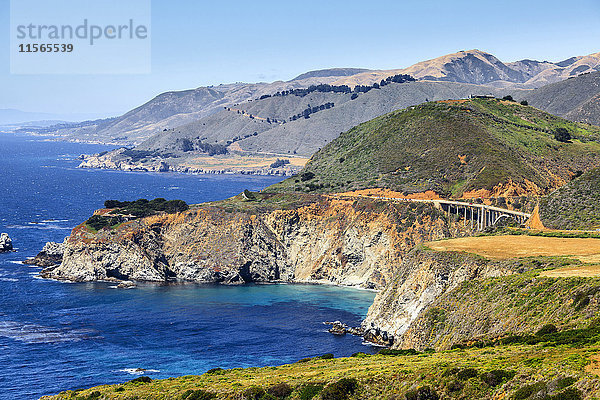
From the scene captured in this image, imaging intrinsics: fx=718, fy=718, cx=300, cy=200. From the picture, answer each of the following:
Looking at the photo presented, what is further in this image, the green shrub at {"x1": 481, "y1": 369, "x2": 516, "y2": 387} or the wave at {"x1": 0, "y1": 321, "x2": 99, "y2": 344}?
the wave at {"x1": 0, "y1": 321, "x2": 99, "y2": 344}

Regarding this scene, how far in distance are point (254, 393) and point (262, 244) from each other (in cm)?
8155

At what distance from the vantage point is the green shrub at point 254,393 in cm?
5090

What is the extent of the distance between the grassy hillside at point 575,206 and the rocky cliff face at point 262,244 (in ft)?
72.5

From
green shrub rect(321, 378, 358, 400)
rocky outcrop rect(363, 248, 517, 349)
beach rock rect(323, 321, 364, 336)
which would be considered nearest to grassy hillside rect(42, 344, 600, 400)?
green shrub rect(321, 378, 358, 400)

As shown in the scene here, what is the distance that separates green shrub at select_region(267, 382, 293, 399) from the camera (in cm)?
5062

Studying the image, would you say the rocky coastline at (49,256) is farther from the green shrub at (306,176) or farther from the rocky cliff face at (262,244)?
the green shrub at (306,176)

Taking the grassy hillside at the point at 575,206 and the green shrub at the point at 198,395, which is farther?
the grassy hillside at the point at 575,206

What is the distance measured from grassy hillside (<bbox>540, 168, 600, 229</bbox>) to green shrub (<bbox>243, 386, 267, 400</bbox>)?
61253 mm

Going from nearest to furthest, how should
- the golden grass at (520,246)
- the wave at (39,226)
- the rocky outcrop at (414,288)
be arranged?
the golden grass at (520,246)
the rocky outcrop at (414,288)
the wave at (39,226)

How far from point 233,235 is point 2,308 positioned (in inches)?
1673

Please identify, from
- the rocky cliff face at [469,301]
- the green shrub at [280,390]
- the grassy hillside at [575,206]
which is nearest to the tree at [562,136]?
the grassy hillside at [575,206]

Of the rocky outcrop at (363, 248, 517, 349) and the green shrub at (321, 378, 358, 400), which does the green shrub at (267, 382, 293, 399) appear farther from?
the rocky outcrop at (363, 248, 517, 349)

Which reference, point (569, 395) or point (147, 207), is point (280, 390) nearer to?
point (569, 395)

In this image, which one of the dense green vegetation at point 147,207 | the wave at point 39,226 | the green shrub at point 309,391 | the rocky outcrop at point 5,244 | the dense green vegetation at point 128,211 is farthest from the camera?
the wave at point 39,226
